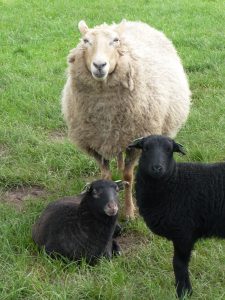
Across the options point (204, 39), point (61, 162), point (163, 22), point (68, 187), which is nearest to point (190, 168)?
point (68, 187)

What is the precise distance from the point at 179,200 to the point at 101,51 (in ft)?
5.27

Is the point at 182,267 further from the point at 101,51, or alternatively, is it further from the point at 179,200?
the point at 101,51

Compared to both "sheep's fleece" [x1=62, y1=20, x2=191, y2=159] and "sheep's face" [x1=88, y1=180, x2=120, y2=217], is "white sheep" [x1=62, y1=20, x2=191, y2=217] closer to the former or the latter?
"sheep's fleece" [x1=62, y1=20, x2=191, y2=159]

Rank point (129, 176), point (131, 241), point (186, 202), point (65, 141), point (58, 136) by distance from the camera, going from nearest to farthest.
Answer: point (186, 202), point (131, 241), point (129, 176), point (65, 141), point (58, 136)

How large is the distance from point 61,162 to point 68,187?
503mm

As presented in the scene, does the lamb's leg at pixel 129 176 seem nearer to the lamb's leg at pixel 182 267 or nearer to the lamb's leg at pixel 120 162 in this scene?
the lamb's leg at pixel 120 162

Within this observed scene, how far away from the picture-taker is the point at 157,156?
3.88m

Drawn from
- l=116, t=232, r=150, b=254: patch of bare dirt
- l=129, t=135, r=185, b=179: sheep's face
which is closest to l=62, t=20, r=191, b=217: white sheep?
l=116, t=232, r=150, b=254: patch of bare dirt

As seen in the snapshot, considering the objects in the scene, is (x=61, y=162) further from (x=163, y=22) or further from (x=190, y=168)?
(x=163, y=22)

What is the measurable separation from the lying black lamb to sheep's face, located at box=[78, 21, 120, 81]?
945 millimetres

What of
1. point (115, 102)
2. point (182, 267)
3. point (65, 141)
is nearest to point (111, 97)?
point (115, 102)

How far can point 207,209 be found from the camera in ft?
12.8

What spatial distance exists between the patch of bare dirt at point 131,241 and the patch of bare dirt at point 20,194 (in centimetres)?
107

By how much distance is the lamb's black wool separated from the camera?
389cm
